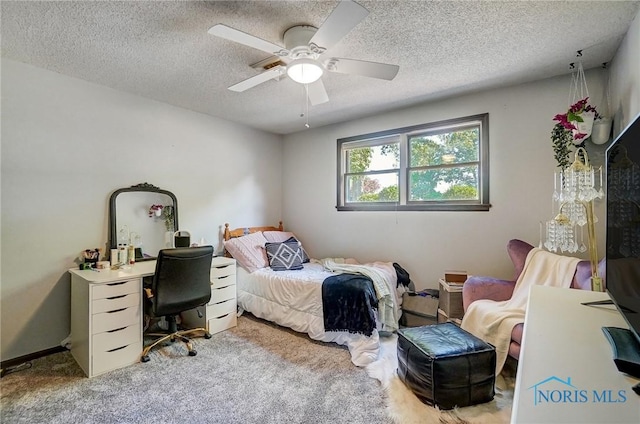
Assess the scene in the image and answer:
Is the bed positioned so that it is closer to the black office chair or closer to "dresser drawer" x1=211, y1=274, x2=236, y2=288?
"dresser drawer" x1=211, y1=274, x2=236, y2=288

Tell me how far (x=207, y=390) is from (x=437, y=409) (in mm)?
1523

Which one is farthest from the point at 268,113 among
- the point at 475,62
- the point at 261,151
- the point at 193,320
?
the point at 193,320

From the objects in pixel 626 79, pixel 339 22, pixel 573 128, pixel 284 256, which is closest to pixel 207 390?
pixel 284 256

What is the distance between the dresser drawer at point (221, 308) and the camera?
2973 mm

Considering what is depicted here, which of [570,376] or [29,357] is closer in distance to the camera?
[570,376]

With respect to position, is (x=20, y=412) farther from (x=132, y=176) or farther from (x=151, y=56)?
(x=151, y=56)

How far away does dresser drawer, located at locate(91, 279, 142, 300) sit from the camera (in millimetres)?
2227

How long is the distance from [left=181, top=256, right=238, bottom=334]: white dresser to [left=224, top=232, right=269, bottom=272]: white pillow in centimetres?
27

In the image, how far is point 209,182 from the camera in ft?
12.3

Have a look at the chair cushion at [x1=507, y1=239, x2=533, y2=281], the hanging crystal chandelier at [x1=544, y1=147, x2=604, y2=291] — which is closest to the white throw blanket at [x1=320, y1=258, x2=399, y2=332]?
the chair cushion at [x1=507, y1=239, x2=533, y2=281]

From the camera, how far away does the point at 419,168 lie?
136 inches

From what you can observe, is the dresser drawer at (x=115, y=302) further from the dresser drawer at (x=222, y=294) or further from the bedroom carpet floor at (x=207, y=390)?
the dresser drawer at (x=222, y=294)

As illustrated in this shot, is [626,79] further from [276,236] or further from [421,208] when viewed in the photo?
[276,236]

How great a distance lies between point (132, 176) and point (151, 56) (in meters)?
1.32
